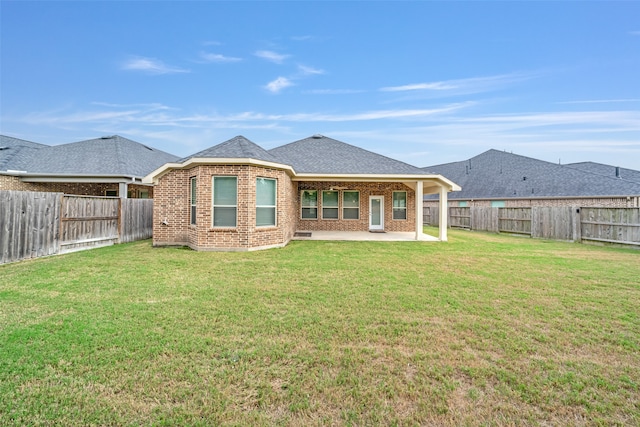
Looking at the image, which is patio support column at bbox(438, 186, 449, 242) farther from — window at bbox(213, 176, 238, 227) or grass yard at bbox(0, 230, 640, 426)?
window at bbox(213, 176, 238, 227)

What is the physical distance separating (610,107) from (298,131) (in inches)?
761

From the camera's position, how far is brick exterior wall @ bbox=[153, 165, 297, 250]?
31.6 ft

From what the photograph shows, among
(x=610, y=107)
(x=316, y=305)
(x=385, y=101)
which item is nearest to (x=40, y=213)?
(x=316, y=305)

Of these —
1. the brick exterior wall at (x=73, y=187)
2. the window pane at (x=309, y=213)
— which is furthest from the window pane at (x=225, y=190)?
the brick exterior wall at (x=73, y=187)

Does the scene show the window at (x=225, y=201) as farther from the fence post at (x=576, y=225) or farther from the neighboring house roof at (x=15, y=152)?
the fence post at (x=576, y=225)

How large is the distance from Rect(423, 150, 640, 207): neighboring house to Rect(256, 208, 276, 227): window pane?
1907 cm

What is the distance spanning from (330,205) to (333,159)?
2818mm

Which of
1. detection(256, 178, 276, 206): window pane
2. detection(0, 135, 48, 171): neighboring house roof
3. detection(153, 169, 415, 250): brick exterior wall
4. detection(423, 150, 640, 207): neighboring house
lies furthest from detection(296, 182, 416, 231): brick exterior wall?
detection(0, 135, 48, 171): neighboring house roof

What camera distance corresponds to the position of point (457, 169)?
29484 mm

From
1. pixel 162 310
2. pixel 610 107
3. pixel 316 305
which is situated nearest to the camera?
pixel 162 310

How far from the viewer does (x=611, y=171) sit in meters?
23.3

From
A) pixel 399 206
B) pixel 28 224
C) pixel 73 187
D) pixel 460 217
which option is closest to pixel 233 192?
pixel 28 224

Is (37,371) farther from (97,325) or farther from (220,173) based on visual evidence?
(220,173)

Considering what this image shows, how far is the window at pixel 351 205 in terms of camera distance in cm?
1661
